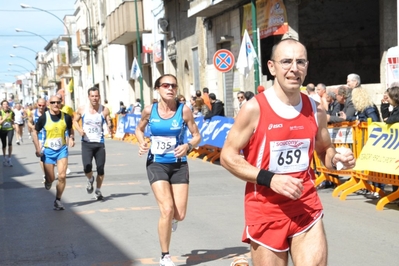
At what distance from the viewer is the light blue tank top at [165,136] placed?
778 cm

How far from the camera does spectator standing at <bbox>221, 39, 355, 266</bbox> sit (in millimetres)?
4453

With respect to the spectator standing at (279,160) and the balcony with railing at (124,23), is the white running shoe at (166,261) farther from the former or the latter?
the balcony with railing at (124,23)

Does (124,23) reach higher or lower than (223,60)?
higher

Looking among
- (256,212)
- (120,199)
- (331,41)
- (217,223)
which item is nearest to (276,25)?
(331,41)

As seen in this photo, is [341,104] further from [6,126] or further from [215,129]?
[6,126]

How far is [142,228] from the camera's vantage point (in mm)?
9711

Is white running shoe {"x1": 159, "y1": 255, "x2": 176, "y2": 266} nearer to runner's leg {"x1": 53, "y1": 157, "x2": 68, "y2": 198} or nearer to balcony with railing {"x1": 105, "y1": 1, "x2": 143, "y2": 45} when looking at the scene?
runner's leg {"x1": 53, "y1": 157, "x2": 68, "y2": 198}

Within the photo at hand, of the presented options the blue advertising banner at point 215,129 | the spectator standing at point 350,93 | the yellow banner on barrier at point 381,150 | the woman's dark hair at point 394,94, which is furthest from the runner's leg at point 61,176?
the blue advertising banner at point 215,129

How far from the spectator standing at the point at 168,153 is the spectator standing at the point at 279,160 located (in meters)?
2.90

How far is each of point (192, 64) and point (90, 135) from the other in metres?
24.0

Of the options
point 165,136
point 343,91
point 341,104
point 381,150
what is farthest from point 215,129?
point 165,136

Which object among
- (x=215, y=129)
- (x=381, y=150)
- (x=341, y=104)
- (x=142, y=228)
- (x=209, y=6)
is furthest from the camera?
(x=209, y=6)

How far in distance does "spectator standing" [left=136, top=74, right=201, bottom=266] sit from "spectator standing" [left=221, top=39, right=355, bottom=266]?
9.52 ft

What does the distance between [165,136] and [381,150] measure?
404 centimetres
